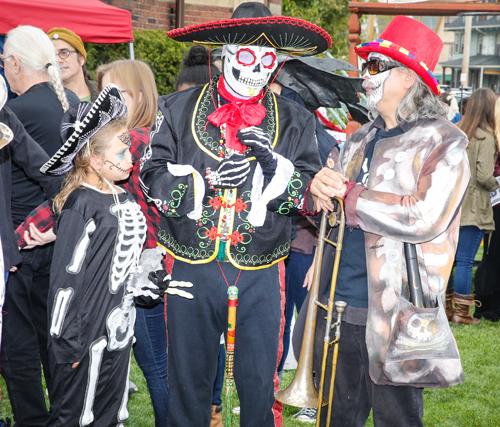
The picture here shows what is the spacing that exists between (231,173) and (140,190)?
883 millimetres

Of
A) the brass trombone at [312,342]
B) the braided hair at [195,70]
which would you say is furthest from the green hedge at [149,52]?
the brass trombone at [312,342]

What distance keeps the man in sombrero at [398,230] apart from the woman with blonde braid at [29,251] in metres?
1.77

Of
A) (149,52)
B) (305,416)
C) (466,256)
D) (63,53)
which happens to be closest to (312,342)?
(305,416)

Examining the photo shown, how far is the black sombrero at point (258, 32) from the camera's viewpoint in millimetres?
2566

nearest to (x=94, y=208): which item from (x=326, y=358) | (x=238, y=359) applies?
(x=238, y=359)

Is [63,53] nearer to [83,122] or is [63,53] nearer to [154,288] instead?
[83,122]

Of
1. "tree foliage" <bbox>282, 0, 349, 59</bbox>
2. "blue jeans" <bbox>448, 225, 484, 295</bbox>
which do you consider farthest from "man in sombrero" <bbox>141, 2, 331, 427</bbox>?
"tree foliage" <bbox>282, 0, 349, 59</bbox>

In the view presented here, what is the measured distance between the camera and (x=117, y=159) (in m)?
2.82

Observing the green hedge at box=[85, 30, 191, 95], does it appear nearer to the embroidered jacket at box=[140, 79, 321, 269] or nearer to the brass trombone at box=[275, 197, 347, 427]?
the embroidered jacket at box=[140, 79, 321, 269]

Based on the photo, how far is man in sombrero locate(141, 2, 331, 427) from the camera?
2.64 metres

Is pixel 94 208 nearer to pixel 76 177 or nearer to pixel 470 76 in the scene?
pixel 76 177

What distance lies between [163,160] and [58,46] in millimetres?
2463

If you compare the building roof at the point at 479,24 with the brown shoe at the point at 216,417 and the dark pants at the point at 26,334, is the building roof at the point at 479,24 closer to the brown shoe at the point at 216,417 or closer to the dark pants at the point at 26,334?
the brown shoe at the point at 216,417

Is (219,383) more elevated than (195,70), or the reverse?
(195,70)
